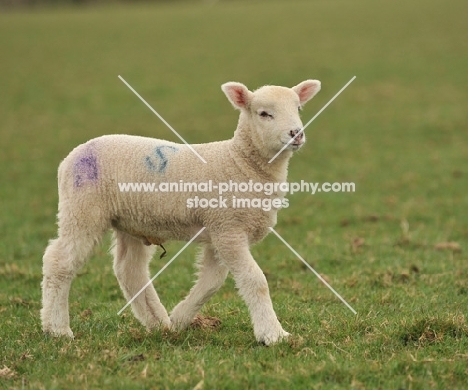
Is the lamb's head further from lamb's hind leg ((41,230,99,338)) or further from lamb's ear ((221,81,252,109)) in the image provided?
lamb's hind leg ((41,230,99,338))

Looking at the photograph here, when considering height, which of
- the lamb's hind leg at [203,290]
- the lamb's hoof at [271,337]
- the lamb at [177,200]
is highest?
the lamb at [177,200]

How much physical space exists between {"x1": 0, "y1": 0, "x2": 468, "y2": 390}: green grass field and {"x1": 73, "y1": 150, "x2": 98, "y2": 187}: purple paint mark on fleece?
1.24 metres

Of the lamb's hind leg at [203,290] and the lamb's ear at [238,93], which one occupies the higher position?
the lamb's ear at [238,93]

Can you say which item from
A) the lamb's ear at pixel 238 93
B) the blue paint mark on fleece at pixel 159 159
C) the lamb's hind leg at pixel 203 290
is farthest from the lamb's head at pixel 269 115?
the lamb's hind leg at pixel 203 290

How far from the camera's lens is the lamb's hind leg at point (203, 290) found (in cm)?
629

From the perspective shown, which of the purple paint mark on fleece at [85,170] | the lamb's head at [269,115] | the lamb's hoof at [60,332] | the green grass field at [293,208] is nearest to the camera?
the green grass field at [293,208]

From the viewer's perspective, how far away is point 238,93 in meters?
6.26

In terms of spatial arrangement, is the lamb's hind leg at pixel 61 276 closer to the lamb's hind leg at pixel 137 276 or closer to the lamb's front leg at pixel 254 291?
the lamb's hind leg at pixel 137 276

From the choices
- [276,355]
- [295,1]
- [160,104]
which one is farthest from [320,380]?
[295,1]

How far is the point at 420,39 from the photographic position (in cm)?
3400

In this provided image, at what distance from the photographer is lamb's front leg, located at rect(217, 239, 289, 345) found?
19.1ft

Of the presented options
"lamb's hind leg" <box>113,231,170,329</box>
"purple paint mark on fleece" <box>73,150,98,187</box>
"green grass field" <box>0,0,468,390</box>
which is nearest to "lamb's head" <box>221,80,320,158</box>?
"purple paint mark on fleece" <box>73,150,98,187</box>

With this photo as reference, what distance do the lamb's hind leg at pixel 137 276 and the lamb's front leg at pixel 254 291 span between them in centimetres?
91

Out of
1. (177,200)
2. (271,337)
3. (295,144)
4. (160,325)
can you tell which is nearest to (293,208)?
(160,325)
